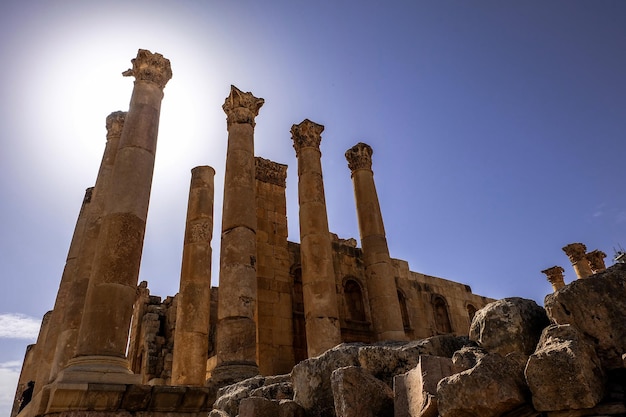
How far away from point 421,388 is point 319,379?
1.48 metres

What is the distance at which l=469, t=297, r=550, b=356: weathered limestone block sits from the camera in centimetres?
337

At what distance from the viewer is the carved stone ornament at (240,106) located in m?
14.0

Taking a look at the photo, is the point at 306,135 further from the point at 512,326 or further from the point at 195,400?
the point at 512,326

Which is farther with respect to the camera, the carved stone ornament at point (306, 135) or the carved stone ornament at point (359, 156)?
the carved stone ornament at point (359, 156)

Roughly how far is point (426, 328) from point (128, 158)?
15.0 meters

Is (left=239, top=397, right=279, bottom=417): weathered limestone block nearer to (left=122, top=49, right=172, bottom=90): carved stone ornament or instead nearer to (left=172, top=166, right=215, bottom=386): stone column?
(left=172, top=166, right=215, bottom=386): stone column

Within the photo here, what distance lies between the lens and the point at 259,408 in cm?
379

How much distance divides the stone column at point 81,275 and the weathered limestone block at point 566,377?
435 inches

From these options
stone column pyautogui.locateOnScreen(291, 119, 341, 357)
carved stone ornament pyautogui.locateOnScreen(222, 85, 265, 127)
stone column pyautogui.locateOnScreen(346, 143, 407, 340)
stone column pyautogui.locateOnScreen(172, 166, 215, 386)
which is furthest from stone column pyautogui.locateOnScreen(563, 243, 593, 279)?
stone column pyautogui.locateOnScreen(172, 166, 215, 386)

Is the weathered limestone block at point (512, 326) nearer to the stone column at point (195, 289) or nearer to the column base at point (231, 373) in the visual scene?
the column base at point (231, 373)

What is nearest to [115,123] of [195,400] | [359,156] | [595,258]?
[359,156]

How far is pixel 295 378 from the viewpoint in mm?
4574

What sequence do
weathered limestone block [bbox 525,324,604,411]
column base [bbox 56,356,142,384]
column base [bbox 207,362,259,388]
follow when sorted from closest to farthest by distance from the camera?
weathered limestone block [bbox 525,324,604,411], column base [bbox 56,356,142,384], column base [bbox 207,362,259,388]

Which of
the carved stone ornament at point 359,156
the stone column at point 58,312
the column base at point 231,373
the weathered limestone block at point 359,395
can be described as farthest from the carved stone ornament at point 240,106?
the weathered limestone block at point 359,395
